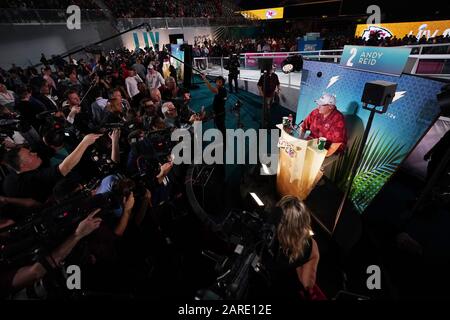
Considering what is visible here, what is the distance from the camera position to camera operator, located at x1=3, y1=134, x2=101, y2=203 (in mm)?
2133

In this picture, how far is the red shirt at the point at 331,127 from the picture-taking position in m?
3.76

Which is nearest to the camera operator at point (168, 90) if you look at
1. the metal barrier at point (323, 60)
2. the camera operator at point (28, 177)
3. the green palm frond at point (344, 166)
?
the metal barrier at point (323, 60)

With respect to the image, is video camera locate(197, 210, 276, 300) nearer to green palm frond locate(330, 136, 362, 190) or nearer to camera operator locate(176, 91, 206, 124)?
camera operator locate(176, 91, 206, 124)

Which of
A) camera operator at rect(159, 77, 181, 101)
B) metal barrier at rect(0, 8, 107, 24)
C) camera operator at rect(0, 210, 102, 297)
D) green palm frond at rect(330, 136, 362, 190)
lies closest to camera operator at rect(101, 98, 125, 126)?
camera operator at rect(159, 77, 181, 101)

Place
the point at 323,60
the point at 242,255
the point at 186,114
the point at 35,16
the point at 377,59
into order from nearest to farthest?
A: the point at 242,255
the point at 377,59
the point at 186,114
the point at 323,60
the point at 35,16

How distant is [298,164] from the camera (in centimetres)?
355

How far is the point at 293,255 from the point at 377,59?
351cm

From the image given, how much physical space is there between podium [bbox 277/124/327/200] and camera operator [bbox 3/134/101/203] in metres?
3.13

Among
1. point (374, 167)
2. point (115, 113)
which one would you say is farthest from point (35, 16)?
point (374, 167)

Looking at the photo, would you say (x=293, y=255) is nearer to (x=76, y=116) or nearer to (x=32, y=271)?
(x=32, y=271)

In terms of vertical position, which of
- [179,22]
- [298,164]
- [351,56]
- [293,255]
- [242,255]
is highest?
[179,22]

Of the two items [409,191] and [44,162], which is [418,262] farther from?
[44,162]

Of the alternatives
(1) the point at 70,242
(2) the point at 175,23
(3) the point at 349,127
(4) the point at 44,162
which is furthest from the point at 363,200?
(2) the point at 175,23

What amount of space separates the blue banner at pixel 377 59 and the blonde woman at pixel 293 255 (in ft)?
9.65
